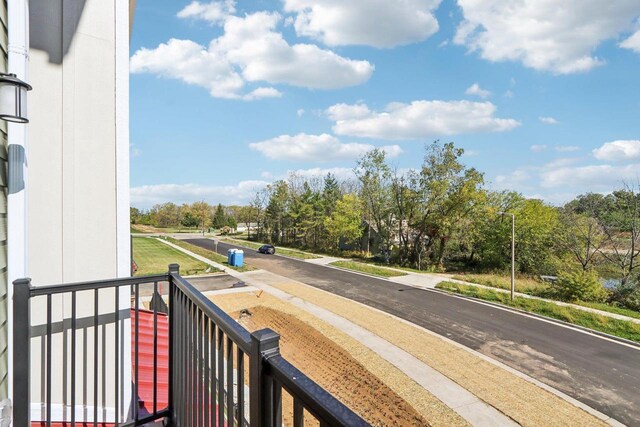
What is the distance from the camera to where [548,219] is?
19828 millimetres

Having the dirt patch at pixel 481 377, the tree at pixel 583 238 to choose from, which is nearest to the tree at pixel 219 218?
the tree at pixel 583 238

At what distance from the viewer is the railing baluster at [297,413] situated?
708 mm

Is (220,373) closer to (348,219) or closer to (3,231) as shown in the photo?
(3,231)

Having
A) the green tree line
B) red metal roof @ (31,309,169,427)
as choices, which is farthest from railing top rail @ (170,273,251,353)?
the green tree line

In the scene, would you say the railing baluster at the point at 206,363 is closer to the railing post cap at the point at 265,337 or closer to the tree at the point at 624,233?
the railing post cap at the point at 265,337

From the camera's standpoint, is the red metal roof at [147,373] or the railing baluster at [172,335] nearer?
the railing baluster at [172,335]

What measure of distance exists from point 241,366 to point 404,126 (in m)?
33.9

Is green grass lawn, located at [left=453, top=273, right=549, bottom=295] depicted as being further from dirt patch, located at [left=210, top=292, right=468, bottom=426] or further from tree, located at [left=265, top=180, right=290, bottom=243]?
tree, located at [left=265, top=180, right=290, bottom=243]

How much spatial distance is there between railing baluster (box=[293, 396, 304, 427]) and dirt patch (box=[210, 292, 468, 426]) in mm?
4568

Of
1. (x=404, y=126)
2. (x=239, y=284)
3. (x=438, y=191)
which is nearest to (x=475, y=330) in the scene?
(x=239, y=284)

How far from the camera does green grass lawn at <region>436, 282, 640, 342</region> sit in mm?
9836

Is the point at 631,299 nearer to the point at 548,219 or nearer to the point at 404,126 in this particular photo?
the point at 548,219

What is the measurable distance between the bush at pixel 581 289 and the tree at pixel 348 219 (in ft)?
49.0

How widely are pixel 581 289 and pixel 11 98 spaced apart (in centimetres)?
1693
